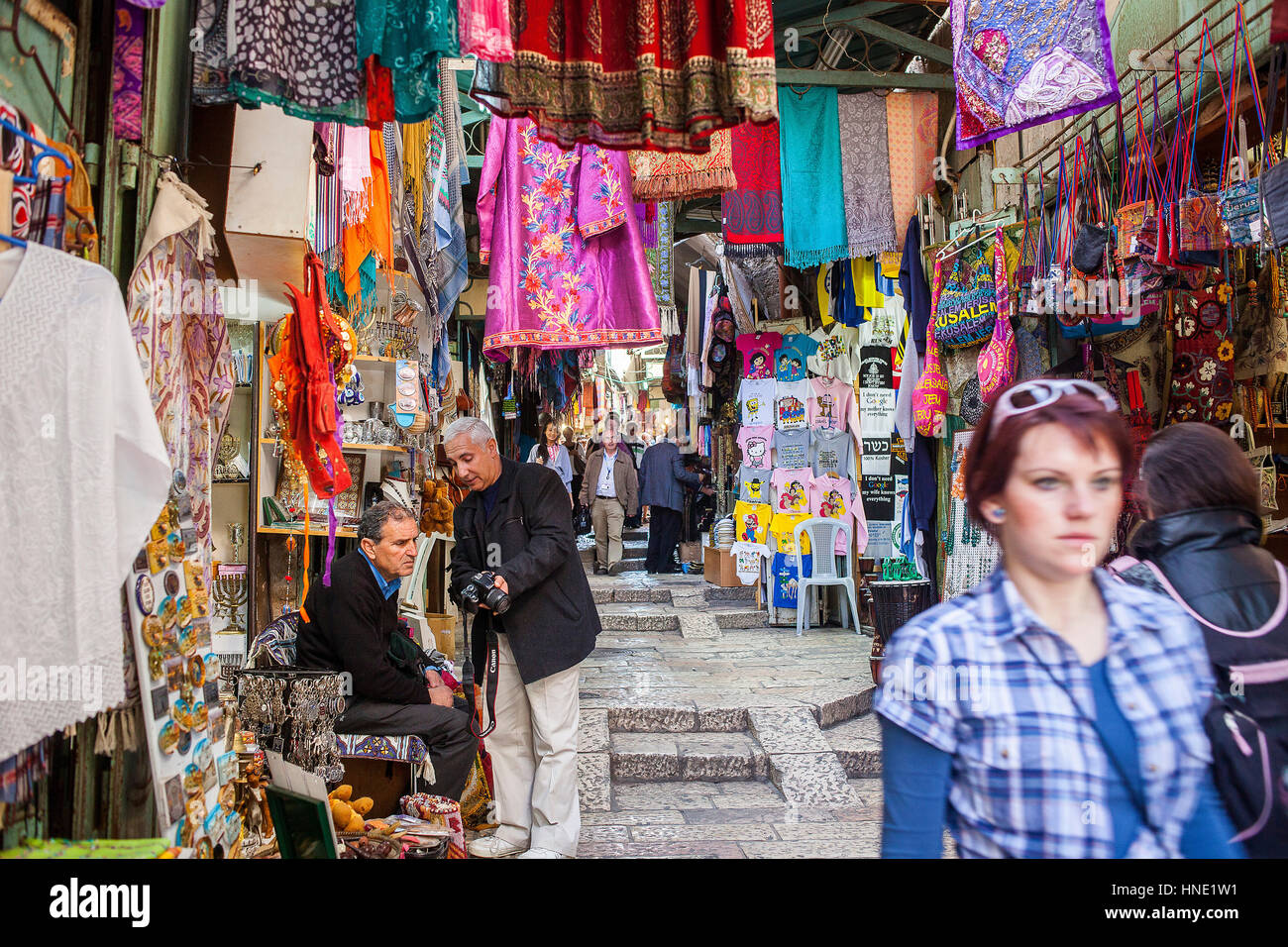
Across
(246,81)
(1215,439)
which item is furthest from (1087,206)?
(246,81)

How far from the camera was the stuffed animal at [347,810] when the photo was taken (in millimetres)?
3381

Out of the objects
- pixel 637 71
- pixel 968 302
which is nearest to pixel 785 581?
pixel 968 302

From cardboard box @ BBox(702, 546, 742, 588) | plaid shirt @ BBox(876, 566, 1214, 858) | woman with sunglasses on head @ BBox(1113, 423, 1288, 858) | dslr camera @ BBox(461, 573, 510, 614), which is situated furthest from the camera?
cardboard box @ BBox(702, 546, 742, 588)

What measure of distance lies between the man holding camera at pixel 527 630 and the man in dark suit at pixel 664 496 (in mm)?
6998

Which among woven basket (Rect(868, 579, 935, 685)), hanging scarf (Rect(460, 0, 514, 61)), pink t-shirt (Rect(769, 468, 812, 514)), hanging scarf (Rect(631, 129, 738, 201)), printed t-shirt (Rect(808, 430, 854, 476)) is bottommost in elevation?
woven basket (Rect(868, 579, 935, 685))

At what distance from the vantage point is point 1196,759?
1595 mm

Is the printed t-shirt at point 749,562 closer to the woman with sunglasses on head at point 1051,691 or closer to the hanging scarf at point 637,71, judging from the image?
the hanging scarf at point 637,71

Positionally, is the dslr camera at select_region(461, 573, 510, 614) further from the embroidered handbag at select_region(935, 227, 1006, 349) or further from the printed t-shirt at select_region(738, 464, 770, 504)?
the printed t-shirt at select_region(738, 464, 770, 504)

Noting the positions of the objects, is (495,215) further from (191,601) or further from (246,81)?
(191,601)

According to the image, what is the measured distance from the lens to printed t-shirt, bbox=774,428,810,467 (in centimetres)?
820

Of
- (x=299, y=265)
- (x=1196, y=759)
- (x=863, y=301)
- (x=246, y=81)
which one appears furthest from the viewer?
(x=863, y=301)

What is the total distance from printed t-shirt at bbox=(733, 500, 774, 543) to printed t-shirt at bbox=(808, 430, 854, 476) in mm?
638

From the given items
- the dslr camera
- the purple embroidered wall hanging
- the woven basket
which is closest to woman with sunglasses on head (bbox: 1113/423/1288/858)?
the purple embroidered wall hanging
